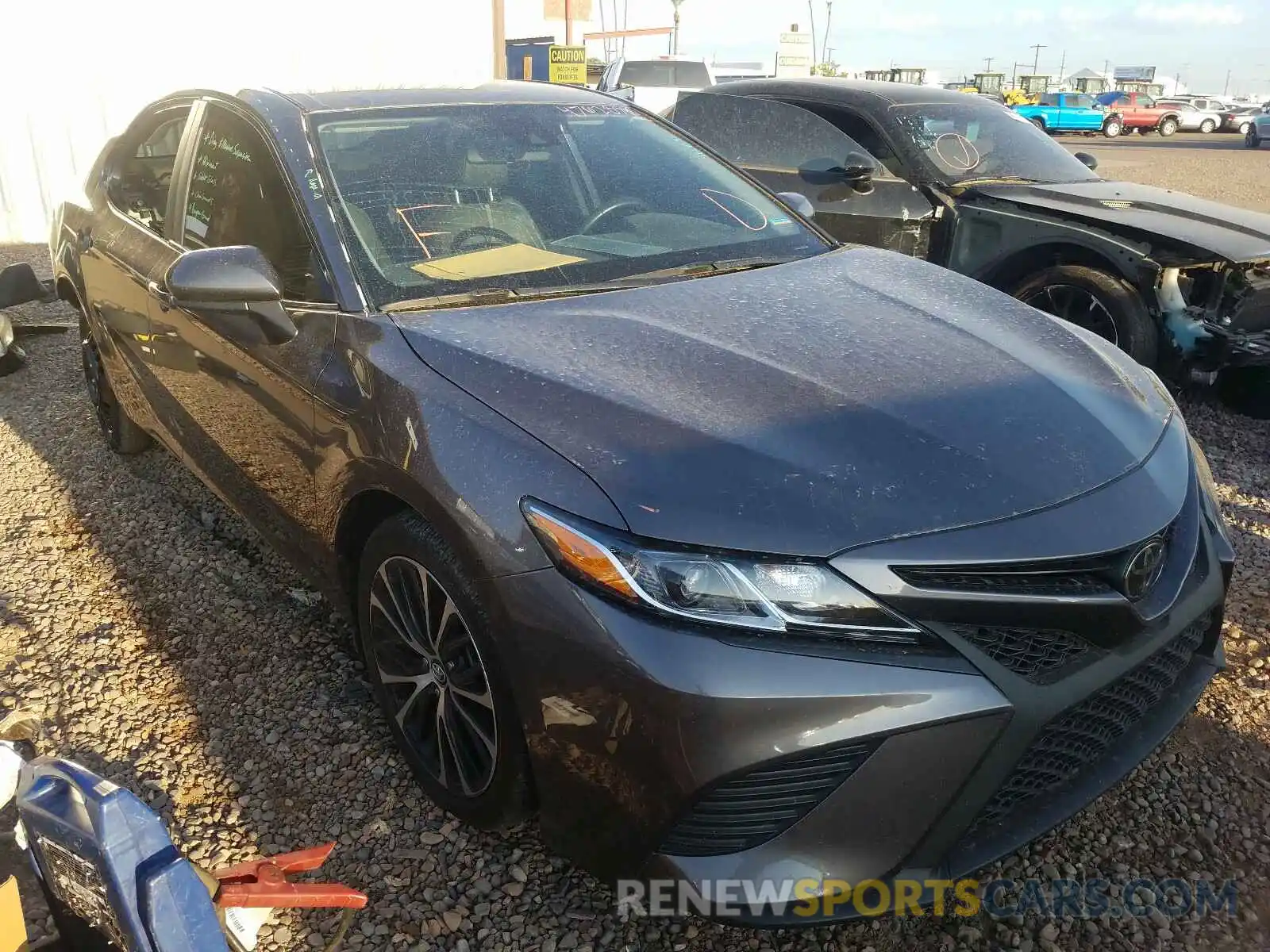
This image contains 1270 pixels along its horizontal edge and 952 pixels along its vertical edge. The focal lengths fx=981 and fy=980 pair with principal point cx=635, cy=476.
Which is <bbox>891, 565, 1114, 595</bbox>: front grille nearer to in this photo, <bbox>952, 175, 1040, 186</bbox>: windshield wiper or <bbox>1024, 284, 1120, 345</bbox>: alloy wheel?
<bbox>1024, 284, 1120, 345</bbox>: alloy wheel

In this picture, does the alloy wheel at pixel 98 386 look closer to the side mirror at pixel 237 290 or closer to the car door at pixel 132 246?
the car door at pixel 132 246

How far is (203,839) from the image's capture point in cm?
228

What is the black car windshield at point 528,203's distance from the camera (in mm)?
2518

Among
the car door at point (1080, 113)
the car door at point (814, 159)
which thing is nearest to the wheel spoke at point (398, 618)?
the car door at point (814, 159)

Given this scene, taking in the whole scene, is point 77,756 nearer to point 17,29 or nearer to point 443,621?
point 443,621

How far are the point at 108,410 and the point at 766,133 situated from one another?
4050 mm

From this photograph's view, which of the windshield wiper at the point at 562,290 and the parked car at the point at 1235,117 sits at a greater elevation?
the windshield wiper at the point at 562,290

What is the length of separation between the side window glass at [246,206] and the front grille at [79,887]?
1.39 meters

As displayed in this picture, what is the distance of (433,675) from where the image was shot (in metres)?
2.19

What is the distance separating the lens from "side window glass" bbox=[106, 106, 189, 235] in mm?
3512

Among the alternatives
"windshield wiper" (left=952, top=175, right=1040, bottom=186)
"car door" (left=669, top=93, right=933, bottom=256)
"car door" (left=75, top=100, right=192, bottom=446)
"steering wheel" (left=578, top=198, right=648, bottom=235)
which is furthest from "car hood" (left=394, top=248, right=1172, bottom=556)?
"windshield wiper" (left=952, top=175, right=1040, bottom=186)

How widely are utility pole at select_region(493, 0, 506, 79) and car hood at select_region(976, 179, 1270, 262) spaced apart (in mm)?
10891

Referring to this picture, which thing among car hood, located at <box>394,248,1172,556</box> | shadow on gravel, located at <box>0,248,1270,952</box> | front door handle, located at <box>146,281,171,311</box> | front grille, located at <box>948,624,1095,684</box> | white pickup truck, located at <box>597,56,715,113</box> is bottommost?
shadow on gravel, located at <box>0,248,1270,952</box>

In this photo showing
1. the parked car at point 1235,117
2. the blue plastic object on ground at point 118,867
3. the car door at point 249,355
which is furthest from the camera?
the parked car at point 1235,117
